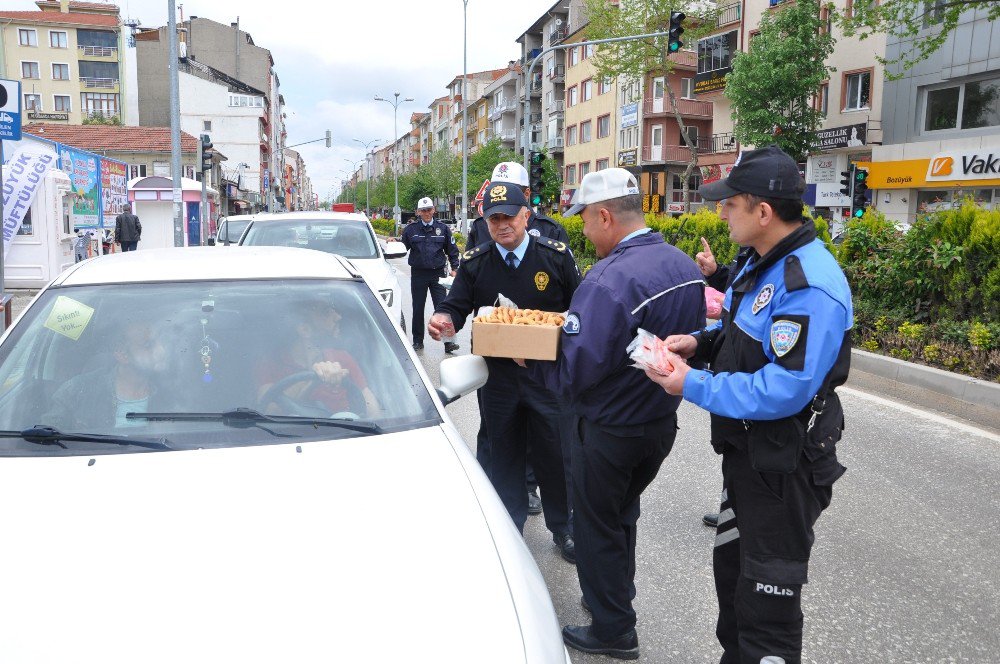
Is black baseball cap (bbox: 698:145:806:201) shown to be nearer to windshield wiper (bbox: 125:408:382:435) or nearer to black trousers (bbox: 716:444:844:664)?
black trousers (bbox: 716:444:844:664)

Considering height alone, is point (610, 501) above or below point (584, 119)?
below

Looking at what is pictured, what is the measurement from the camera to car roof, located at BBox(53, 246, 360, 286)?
327cm

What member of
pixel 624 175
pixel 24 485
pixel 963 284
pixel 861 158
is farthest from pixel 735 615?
pixel 861 158

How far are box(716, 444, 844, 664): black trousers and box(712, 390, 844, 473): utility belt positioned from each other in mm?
46

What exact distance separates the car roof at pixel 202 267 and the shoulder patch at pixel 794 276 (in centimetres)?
180

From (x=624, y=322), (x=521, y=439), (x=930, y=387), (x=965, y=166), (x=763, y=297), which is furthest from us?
(x=965, y=166)

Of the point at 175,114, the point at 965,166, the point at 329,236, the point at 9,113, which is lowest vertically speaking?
the point at 329,236

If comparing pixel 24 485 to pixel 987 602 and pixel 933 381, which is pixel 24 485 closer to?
pixel 987 602

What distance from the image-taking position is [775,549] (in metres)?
2.54

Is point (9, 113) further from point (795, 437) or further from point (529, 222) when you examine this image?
point (795, 437)

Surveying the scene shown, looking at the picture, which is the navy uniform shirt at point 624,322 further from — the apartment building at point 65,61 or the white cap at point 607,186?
the apartment building at point 65,61

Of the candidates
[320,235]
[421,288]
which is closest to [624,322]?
[320,235]

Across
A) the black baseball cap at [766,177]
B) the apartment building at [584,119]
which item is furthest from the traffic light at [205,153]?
the apartment building at [584,119]

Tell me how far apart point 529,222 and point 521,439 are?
181 centimetres
